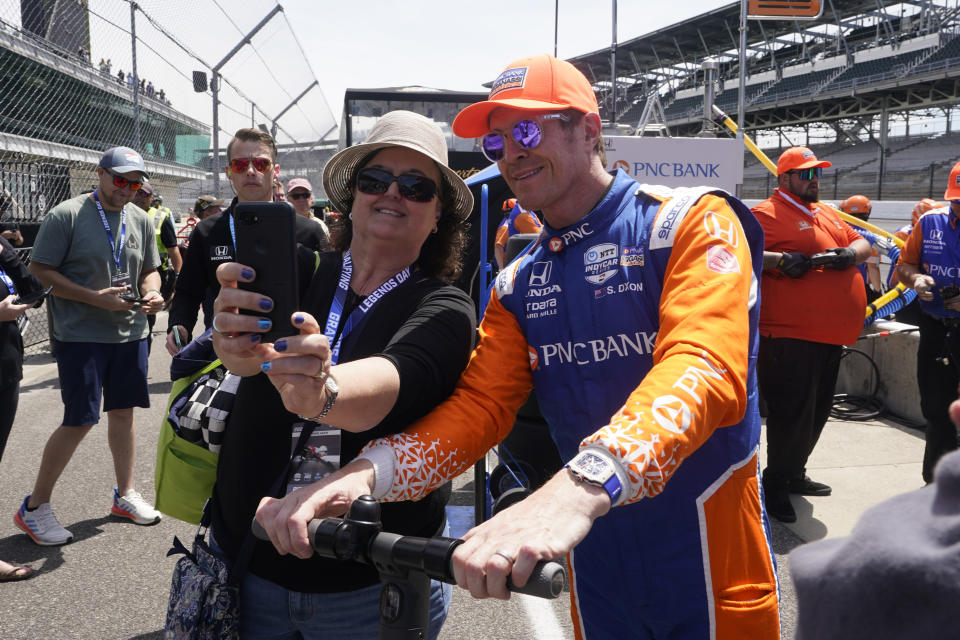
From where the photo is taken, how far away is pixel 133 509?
4.50 m

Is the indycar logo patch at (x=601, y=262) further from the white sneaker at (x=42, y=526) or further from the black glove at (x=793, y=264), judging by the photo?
the white sneaker at (x=42, y=526)

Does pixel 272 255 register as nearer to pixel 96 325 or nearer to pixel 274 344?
pixel 274 344

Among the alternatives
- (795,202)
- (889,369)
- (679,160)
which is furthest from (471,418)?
(889,369)

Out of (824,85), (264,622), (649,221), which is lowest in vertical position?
(264,622)

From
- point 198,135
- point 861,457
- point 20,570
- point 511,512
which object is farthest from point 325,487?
point 198,135

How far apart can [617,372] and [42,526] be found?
3853mm

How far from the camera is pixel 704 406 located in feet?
4.06

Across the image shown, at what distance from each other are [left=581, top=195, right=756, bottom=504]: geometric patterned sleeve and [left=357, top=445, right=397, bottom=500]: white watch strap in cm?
46

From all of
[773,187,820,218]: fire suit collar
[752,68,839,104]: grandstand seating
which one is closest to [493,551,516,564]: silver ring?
[773,187,820,218]: fire suit collar

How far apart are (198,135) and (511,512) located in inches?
547

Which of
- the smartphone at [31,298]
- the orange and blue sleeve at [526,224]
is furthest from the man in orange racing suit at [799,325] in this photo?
the smartphone at [31,298]

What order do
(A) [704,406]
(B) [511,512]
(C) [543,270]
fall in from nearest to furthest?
(B) [511,512] < (A) [704,406] < (C) [543,270]

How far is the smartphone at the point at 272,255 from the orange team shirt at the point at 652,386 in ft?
1.27

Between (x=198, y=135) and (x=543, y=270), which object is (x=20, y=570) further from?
(x=198, y=135)
